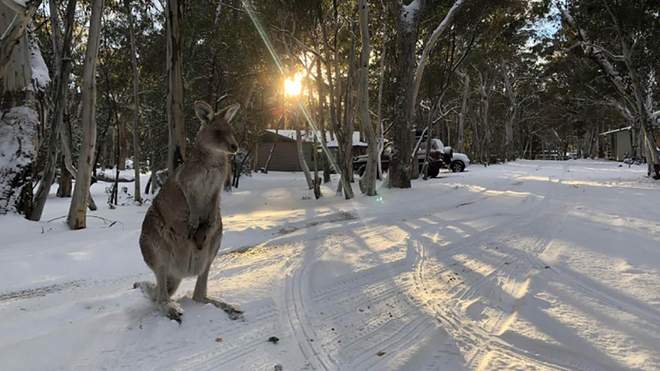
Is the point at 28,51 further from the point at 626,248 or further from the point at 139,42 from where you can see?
the point at 139,42

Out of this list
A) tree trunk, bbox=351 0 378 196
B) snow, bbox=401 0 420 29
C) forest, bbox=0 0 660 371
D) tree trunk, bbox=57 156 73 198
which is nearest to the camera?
forest, bbox=0 0 660 371

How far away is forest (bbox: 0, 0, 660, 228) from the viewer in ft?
27.5

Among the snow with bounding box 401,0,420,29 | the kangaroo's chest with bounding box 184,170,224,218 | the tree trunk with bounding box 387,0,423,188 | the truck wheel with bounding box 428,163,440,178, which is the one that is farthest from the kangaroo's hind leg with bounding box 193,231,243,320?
the truck wheel with bounding box 428,163,440,178

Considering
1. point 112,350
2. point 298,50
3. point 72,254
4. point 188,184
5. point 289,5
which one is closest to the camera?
point 112,350

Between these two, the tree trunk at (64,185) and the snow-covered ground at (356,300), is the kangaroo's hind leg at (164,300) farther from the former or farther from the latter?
the tree trunk at (64,185)

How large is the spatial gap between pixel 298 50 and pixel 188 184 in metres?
16.4

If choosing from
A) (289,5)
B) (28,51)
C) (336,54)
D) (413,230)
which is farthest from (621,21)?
(28,51)

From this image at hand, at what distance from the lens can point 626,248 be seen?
6.82 meters

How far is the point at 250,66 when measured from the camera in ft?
70.1

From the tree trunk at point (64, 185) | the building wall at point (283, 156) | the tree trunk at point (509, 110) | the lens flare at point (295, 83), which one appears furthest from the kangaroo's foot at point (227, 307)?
the tree trunk at point (509, 110)

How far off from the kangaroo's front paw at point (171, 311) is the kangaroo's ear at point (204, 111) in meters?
1.46

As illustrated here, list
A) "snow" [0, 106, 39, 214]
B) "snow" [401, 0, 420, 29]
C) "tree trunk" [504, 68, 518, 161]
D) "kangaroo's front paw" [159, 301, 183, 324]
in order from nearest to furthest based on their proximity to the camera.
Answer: "kangaroo's front paw" [159, 301, 183, 324] < "snow" [0, 106, 39, 214] < "snow" [401, 0, 420, 29] < "tree trunk" [504, 68, 518, 161]

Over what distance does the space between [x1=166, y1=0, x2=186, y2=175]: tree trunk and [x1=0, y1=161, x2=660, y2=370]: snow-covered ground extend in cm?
163

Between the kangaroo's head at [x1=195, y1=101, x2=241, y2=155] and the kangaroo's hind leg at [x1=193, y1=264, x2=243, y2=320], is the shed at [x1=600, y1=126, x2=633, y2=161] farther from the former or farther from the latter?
the kangaroo's head at [x1=195, y1=101, x2=241, y2=155]
